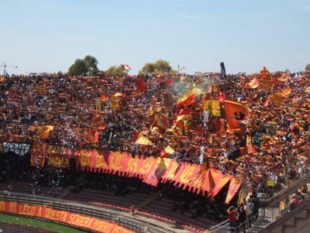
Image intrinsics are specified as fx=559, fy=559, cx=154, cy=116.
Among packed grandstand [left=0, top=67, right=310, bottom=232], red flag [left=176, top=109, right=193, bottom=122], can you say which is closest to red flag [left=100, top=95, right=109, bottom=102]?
packed grandstand [left=0, top=67, right=310, bottom=232]

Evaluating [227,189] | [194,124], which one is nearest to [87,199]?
[194,124]

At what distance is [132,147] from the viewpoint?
39.8 metres

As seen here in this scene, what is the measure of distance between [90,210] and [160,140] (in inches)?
284

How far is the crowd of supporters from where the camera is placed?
29.5 m

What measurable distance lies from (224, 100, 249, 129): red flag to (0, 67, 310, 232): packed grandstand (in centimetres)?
6

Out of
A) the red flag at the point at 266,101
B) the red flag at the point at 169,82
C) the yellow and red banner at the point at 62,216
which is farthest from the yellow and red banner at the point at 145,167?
the red flag at the point at 169,82

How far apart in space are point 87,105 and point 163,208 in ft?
46.2

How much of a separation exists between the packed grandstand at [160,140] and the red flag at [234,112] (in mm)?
62

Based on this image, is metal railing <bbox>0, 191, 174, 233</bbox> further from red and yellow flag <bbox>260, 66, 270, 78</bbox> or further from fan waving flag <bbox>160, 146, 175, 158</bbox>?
red and yellow flag <bbox>260, 66, 270, 78</bbox>

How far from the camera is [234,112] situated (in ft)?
115

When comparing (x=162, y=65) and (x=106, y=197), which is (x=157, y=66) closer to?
(x=162, y=65)

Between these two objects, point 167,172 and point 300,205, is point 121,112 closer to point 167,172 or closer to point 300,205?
point 167,172

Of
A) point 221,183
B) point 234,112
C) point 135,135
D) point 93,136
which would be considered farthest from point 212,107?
point 93,136

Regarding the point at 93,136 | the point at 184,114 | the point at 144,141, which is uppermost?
the point at 184,114
